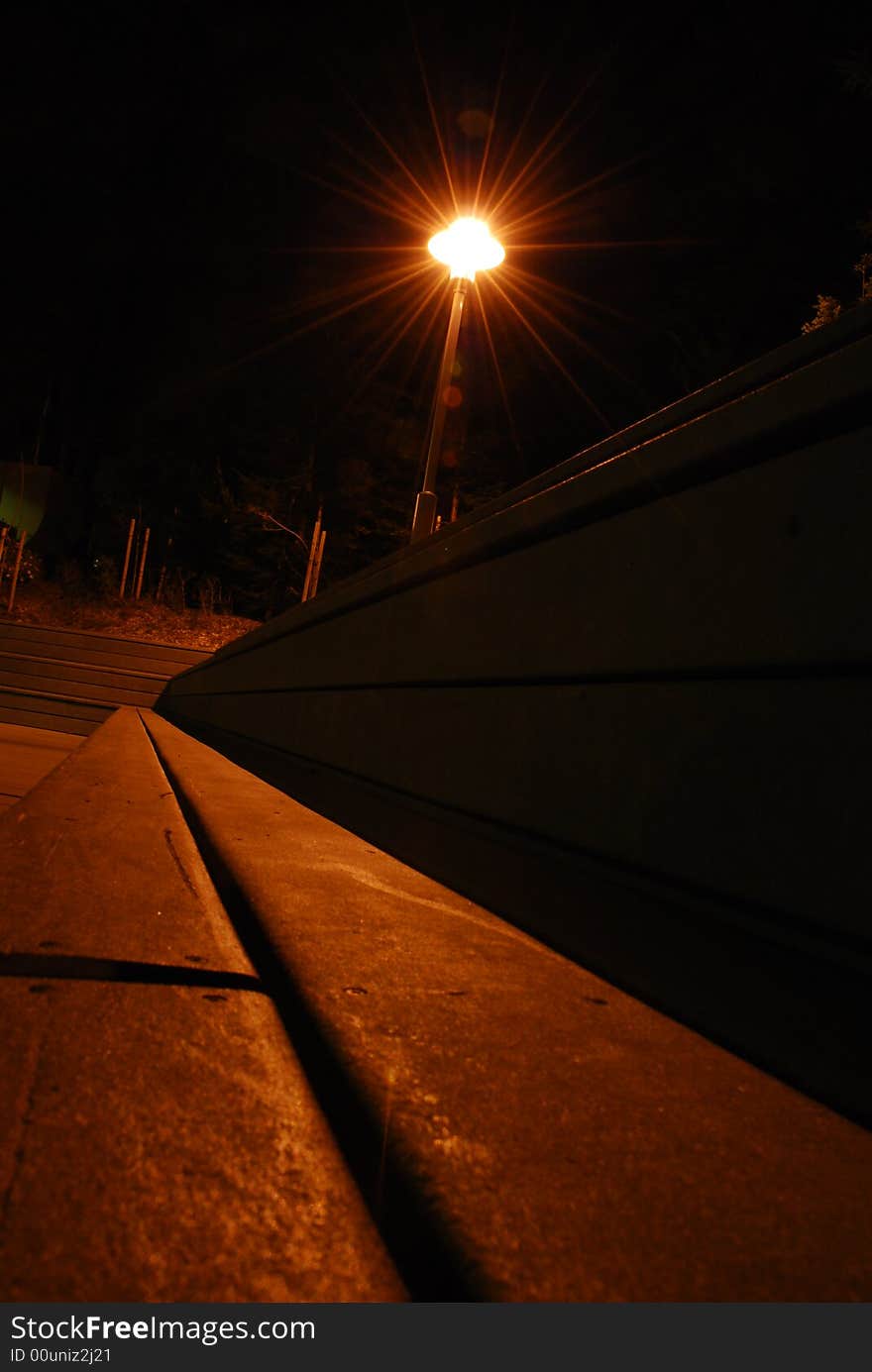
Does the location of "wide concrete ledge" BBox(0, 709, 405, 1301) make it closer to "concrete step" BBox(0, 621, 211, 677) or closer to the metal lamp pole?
the metal lamp pole

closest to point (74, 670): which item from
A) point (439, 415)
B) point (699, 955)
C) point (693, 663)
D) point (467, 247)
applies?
point (439, 415)

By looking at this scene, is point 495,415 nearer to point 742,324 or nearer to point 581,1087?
point 742,324

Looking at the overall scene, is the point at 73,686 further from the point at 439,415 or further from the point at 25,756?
the point at 439,415

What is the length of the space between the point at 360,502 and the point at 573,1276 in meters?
20.6

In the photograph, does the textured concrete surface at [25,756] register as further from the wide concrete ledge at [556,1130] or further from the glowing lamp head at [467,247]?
the glowing lamp head at [467,247]

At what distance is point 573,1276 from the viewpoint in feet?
1.59

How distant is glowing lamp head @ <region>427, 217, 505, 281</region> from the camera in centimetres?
607

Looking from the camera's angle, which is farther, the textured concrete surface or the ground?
the ground

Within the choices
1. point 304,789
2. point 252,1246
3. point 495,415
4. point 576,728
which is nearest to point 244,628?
point 495,415

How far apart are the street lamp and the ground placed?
31.7 feet

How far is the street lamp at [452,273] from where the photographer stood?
238 inches

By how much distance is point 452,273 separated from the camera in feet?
21.0

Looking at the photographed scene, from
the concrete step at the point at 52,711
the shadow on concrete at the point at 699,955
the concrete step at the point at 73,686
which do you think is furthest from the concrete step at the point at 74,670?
the shadow on concrete at the point at 699,955

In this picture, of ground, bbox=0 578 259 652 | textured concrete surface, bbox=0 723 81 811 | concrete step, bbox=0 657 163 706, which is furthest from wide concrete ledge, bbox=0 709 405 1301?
ground, bbox=0 578 259 652
